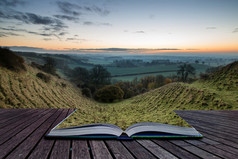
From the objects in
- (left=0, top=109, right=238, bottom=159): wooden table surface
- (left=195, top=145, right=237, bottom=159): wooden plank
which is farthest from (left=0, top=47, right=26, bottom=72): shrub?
(left=195, top=145, right=237, bottom=159): wooden plank

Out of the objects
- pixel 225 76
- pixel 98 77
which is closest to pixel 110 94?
pixel 98 77

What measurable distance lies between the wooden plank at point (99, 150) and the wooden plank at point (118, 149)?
0.23ft

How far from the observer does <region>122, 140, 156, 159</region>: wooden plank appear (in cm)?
135

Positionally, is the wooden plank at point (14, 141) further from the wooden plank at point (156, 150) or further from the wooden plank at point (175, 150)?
the wooden plank at point (175, 150)

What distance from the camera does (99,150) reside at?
142 centimetres

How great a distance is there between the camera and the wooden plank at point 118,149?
1.31 metres

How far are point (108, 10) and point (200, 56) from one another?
18990 cm

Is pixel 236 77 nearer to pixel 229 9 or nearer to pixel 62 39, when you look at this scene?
pixel 229 9

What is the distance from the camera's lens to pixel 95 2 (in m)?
14.3

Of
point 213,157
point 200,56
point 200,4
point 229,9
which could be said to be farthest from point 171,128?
point 200,56

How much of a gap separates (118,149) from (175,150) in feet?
2.36

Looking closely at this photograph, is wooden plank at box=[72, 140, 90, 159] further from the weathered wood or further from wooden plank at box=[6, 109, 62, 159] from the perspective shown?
wooden plank at box=[6, 109, 62, 159]

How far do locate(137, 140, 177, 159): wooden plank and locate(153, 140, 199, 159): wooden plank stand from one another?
73 millimetres

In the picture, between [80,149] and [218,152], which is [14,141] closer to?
[80,149]
